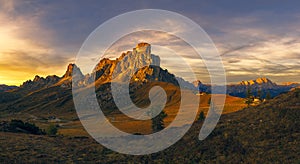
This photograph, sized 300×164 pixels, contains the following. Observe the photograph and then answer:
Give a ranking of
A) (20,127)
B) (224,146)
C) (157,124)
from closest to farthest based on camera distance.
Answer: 1. (224,146)
2. (20,127)
3. (157,124)

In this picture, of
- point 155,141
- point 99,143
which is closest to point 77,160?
point 99,143

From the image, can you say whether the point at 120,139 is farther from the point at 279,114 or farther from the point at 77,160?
the point at 279,114

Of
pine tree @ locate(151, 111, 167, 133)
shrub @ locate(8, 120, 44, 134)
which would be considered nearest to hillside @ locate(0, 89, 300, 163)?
shrub @ locate(8, 120, 44, 134)

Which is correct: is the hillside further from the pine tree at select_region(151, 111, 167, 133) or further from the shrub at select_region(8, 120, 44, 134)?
the pine tree at select_region(151, 111, 167, 133)

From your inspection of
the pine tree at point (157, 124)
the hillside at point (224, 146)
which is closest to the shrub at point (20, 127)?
the hillside at point (224, 146)

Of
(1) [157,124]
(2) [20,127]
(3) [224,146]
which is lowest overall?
(1) [157,124]

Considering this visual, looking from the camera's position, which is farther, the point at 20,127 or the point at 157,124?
the point at 157,124

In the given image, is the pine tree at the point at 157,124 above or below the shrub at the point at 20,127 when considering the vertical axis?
below

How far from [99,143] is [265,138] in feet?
93.2

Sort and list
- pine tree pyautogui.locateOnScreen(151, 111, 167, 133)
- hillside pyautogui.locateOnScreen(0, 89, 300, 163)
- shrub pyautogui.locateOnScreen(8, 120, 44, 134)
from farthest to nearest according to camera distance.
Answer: pine tree pyautogui.locateOnScreen(151, 111, 167, 133) < shrub pyautogui.locateOnScreen(8, 120, 44, 134) < hillside pyautogui.locateOnScreen(0, 89, 300, 163)

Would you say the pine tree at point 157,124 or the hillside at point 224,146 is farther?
the pine tree at point 157,124

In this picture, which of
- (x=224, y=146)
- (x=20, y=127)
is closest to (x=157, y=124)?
(x=20, y=127)

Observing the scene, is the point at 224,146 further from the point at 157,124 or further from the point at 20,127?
the point at 20,127

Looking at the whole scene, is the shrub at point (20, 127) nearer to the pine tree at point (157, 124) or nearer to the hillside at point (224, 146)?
the hillside at point (224, 146)
